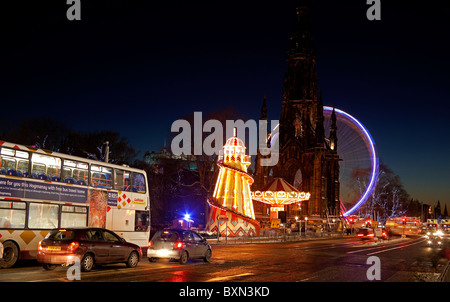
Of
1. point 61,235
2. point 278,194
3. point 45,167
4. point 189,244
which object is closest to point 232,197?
point 278,194

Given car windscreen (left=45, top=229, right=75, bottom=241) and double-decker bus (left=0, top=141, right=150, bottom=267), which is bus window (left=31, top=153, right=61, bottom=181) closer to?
double-decker bus (left=0, top=141, right=150, bottom=267)

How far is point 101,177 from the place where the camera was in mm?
21312

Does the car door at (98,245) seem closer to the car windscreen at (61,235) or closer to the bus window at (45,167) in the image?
the car windscreen at (61,235)

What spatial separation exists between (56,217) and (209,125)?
41016mm

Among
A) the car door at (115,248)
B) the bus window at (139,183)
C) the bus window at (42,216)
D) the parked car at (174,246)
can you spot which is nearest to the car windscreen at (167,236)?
the parked car at (174,246)

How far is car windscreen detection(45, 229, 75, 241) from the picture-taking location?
16.3 m

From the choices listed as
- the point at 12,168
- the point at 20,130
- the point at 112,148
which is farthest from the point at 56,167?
the point at 112,148

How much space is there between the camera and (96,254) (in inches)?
659

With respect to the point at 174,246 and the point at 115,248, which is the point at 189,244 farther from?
the point at 115,248

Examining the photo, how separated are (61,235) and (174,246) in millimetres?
5023

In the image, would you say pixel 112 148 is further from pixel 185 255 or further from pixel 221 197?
pixel 185 255

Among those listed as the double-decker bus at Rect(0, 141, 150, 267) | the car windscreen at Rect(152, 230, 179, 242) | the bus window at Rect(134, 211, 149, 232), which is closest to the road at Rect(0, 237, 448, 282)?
the car windscreen at Rect(152, 230, 179, 242)

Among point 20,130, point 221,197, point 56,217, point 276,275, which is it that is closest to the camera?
point 276,275

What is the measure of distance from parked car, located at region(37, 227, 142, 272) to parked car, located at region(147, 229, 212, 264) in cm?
249
